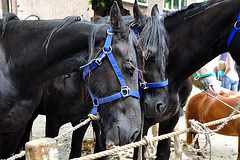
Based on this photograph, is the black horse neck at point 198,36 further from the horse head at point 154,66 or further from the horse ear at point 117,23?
the horse ear at point 117,23

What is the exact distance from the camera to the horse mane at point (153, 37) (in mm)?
2184

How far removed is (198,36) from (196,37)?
2 centimetres

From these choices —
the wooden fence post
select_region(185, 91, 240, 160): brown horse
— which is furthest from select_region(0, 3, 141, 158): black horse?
select_region(185, 91, 240, 160): brown horse

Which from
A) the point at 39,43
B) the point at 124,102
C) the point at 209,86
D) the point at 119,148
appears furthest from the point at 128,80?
the point at 209,86

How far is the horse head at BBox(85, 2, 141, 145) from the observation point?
1.55 metres

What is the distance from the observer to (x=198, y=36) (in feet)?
7.50

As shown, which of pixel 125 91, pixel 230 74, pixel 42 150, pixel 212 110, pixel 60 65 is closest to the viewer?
pixel 42 150

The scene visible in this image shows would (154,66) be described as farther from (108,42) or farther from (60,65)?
(60,65)

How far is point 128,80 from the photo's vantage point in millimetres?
1594

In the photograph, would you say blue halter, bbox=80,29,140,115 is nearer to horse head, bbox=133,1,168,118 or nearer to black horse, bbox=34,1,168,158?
black horse, bbox=34,1,168,158

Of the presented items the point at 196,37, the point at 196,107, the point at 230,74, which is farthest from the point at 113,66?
the point at 230,74

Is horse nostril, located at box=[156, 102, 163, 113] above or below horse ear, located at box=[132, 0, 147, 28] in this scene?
below

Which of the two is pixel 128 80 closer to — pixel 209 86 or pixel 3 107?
pixel 3 107

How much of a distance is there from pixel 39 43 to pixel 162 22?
4.02 ft
